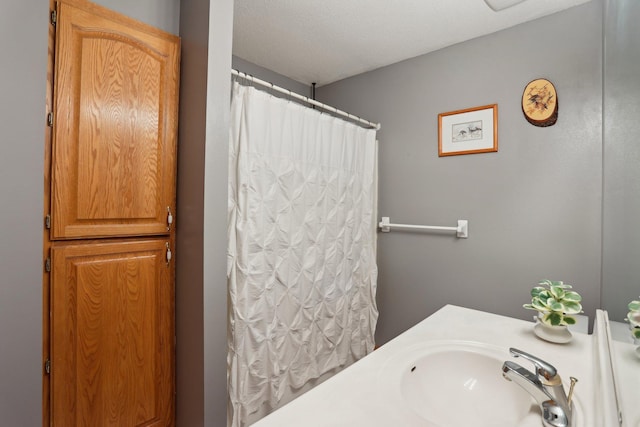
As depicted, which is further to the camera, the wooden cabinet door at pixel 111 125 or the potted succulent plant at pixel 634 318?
the wooden cabinet door at pixel 111 125

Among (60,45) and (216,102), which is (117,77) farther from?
(216,102)

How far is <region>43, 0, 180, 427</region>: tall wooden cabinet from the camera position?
1155mm

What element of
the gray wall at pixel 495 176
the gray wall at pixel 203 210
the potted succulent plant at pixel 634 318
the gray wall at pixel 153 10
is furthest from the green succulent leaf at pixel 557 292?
the gray wall at pixel 153 10

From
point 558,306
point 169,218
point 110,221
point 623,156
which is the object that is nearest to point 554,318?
point 558,306

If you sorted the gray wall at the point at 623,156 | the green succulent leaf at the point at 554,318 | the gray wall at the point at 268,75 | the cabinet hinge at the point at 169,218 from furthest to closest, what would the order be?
the gray wall at the point at 268,75, the cabinet hinge at the point at 169,218, the green succulent leaf at the point at 554,318, the gray wall at the point at 623,156

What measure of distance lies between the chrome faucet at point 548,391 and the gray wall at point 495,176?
1.42 m

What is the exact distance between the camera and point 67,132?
1.16 metres

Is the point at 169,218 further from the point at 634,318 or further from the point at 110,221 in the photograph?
the point at 634,318

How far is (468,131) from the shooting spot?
2.11 metres

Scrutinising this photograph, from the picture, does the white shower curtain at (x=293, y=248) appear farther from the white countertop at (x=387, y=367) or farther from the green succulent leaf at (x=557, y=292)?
the green succulent leaf at (x=557, y=292)

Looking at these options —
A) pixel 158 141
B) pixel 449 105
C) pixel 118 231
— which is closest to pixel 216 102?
pixel 158 141

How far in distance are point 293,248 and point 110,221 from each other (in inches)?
37.0

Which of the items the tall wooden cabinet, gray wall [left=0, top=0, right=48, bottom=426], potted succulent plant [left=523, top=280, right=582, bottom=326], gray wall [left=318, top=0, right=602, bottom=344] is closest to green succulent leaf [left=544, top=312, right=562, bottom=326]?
potted succulent plant [left=523, top=280, right=582, bottom=326]

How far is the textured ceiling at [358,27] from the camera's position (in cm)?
176
